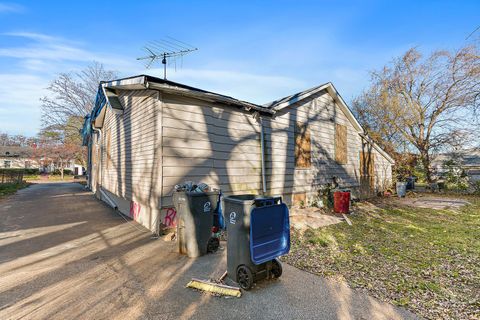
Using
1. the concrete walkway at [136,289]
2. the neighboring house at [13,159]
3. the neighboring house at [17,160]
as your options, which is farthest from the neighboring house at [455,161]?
the neighboring house at [13,159]

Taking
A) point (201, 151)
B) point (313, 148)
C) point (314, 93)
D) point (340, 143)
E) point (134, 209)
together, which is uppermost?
point (314, 93)

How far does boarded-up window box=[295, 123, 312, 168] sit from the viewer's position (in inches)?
344

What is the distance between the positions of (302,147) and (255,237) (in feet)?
21.7

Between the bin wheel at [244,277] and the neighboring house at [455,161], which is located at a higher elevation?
the neighboring house at [455,161]

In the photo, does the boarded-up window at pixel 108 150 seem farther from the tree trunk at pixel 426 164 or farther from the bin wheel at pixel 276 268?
the tree trunk at pixel 426 164

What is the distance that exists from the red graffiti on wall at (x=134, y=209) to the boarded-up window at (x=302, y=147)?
5.36m

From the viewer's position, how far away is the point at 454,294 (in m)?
2.87

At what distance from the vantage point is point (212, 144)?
240 inches

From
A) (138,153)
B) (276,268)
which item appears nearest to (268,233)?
(276,268)

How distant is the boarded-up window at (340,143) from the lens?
10.5 metres

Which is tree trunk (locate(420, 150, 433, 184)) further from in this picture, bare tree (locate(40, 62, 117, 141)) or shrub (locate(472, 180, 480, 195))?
bare tree (locate(40, 62, 117, 141))

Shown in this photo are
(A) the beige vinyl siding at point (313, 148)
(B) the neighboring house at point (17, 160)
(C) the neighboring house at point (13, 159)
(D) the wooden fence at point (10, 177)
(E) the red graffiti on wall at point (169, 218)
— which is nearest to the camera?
(E) the red graffiti on wall at point (169, 218)

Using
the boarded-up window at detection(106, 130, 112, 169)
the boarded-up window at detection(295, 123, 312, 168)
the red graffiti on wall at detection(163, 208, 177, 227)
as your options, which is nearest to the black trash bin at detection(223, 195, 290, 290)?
the red graffiti on wall at detection(163, 208, 177, 227)

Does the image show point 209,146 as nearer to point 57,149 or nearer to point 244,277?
point 244,277
